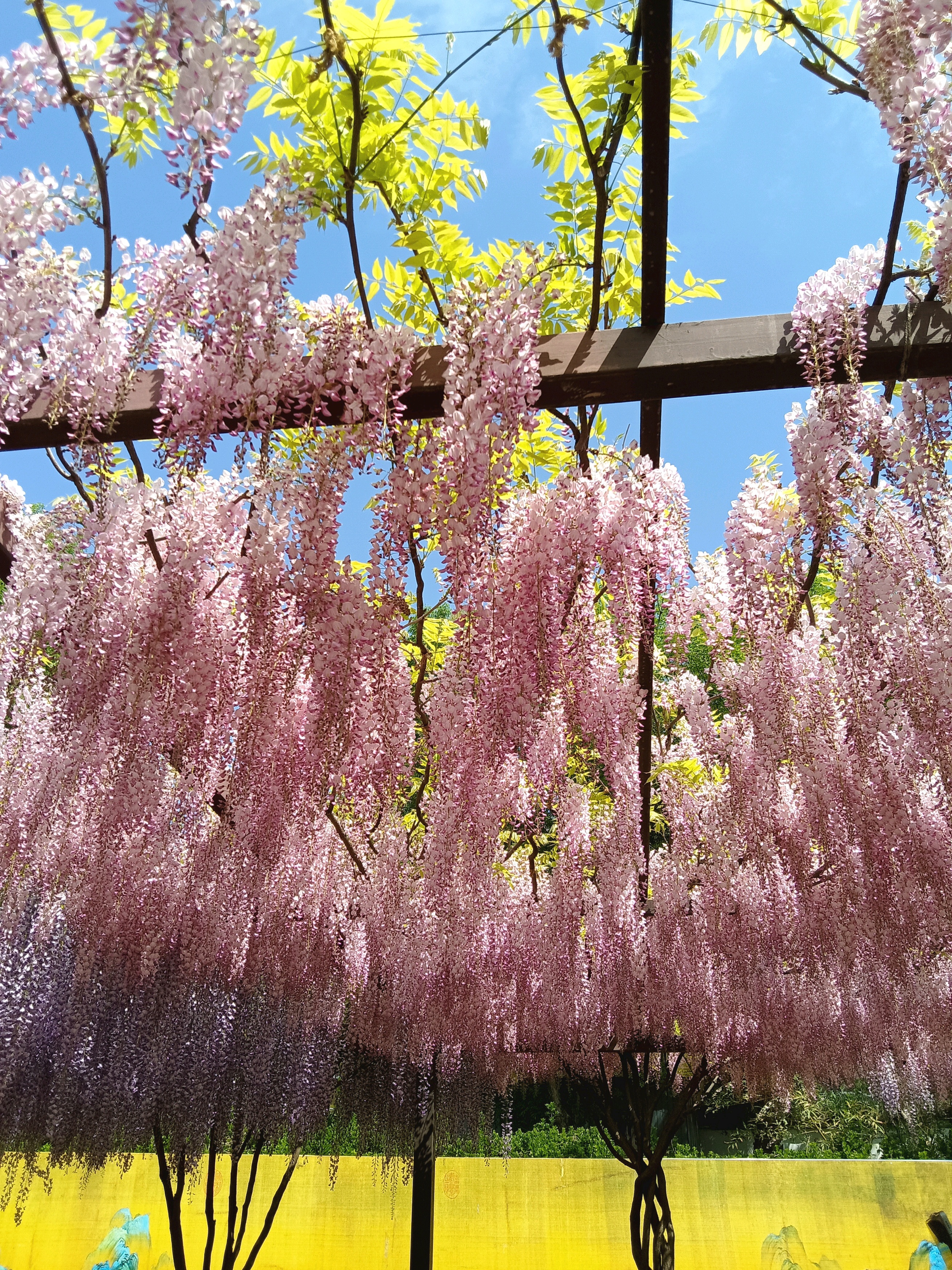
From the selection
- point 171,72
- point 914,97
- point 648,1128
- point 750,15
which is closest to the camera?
point 171,72

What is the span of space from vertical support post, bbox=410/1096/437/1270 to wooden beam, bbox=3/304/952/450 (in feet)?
18.8

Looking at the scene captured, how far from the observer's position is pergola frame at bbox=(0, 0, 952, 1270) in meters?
2.14

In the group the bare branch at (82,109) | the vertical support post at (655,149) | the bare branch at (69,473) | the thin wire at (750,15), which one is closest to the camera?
the bare branch at (82,109)

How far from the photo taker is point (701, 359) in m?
2.14

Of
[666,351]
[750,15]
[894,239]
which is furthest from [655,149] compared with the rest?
[894,239]

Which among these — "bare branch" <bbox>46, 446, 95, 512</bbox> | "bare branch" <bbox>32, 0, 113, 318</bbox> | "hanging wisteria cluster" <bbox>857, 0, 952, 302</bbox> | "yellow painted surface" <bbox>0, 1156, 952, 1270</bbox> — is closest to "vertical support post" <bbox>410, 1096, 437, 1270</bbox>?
"yellow painted surface" <bbox>0, 1156, 952, 1270</bbox>

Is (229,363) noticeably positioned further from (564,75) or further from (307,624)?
(564,75)

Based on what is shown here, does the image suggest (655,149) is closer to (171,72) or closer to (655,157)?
(655,157)

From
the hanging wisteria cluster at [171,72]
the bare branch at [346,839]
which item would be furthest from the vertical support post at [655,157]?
the bare branch at [346,839]

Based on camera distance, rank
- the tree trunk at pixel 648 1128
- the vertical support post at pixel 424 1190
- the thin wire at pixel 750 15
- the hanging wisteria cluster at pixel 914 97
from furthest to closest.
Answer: the tree trunk at pixel 648 1128
the vertical support post at pixel 424 1190
the thin wire at pixel 750 15
the hanging wisteria cluster at pixel 914 97

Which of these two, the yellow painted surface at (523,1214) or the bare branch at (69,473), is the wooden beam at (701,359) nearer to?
the bare branch at (69,473)

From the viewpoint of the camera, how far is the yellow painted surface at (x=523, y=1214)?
22.5 feet

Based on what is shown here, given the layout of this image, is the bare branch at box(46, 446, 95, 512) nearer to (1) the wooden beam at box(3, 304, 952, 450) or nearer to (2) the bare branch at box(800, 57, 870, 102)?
(1) the wooden beam at box(3, 304, 952, 450)

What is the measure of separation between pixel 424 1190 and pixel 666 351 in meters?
6.34
